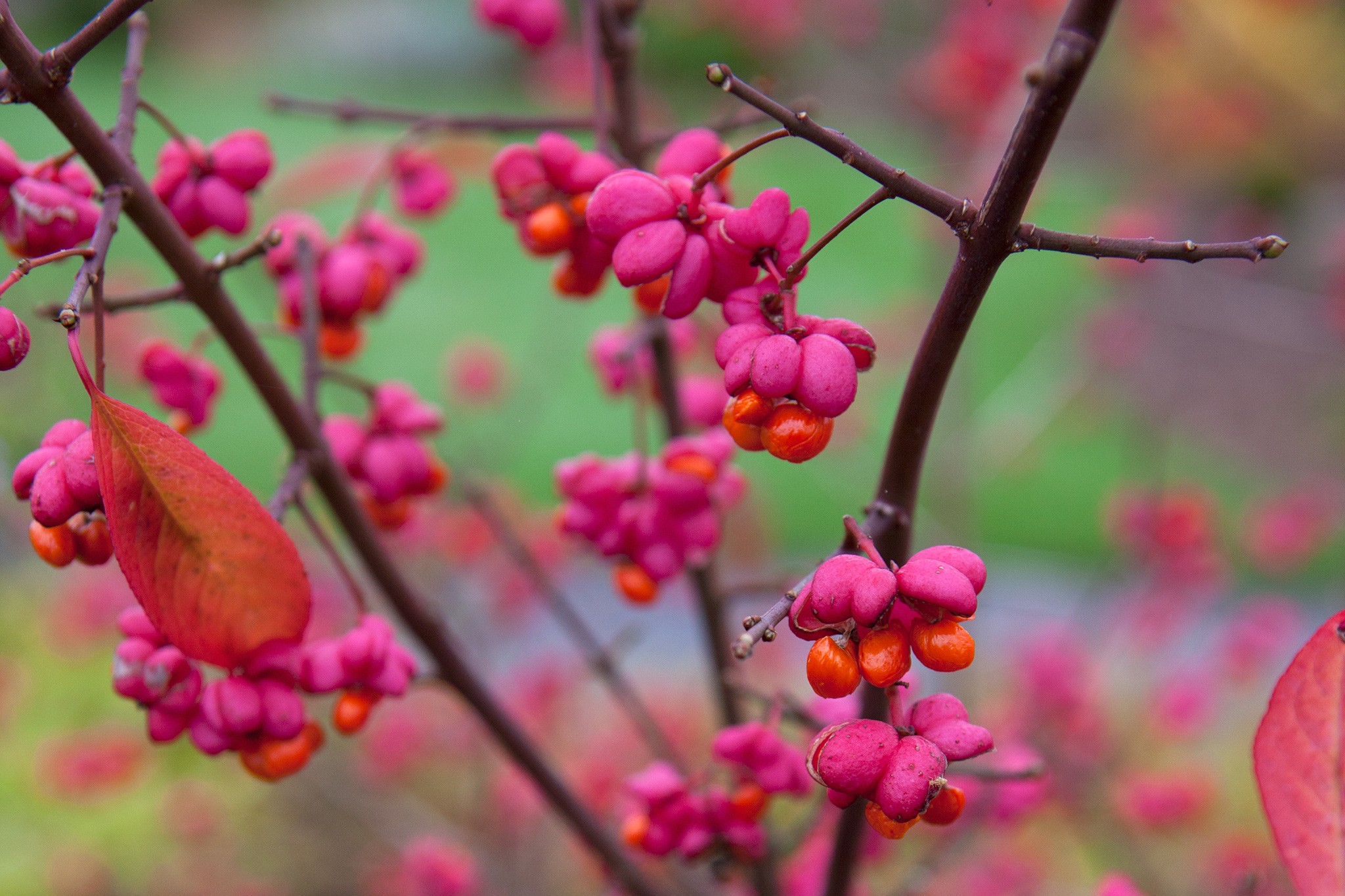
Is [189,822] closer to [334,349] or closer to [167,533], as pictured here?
[334,349]

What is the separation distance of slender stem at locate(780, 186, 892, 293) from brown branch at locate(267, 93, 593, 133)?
0.41m

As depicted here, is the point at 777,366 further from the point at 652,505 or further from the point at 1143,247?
the point at 652,505

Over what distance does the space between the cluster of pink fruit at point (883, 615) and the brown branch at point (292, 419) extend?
397 millimetres

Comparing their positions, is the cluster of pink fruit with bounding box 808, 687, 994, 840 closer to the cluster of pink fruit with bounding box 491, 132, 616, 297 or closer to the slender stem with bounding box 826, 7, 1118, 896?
the slender stem with bounding box 826, 7, 1118, 896

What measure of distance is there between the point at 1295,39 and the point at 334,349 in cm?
578

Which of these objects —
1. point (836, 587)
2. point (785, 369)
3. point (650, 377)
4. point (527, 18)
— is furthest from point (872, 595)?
point (527, 18)

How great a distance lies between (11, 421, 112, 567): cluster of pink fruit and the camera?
552 mm

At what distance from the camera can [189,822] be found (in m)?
2.30

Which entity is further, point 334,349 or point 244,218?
point 334,349

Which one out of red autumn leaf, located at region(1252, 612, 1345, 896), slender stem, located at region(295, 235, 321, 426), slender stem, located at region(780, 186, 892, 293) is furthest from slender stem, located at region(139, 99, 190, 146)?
red autumn leaf, located at region(1252, 612, 1345, 896)

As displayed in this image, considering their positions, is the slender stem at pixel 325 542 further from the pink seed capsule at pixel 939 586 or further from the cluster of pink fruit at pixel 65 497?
the pink seed capsule at pixel 939 586

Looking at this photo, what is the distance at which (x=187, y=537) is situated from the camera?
0.52m

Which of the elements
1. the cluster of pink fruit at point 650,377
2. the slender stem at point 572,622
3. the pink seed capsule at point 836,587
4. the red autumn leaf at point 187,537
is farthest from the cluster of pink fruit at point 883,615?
the slender stem at point 572,622

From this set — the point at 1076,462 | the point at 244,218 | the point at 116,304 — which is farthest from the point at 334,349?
the point at 1076,462
